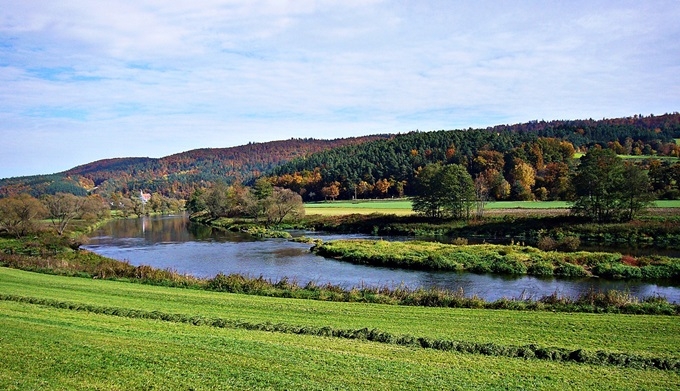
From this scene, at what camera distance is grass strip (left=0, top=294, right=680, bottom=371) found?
1327 cm

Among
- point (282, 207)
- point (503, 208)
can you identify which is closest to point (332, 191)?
point (282, 207)

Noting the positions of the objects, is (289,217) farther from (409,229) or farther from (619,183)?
(619,183)

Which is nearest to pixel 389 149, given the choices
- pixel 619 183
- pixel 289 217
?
pixel 289 217

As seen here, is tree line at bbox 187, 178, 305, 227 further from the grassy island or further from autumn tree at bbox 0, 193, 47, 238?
the grassy island

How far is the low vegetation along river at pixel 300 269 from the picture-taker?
3072cm

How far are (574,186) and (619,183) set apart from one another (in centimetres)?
582

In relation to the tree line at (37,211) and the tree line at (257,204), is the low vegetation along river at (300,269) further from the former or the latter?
the tree line at (257,204)

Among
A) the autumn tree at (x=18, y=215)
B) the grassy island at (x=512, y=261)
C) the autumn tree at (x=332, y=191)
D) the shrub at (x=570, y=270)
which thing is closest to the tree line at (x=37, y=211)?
the autumn tree at (x=18, y=215)

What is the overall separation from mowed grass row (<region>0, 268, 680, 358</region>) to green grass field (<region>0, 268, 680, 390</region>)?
0.05m

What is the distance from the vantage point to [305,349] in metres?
14.2

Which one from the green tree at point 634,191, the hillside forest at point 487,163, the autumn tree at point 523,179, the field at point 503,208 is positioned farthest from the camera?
the hillside forest at point 487,163

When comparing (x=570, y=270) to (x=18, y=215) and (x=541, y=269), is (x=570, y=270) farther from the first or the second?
(x=18, y=215)

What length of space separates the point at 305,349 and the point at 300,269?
86.2 ft

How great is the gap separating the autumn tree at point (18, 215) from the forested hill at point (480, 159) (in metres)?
80.6
